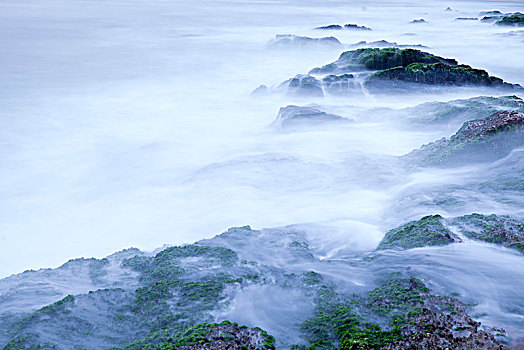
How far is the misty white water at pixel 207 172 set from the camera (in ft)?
14.8

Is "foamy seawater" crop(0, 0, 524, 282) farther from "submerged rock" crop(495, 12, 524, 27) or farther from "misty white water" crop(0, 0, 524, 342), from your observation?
"submerged rock" crop(495, 12, 524, 27)

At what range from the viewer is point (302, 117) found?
8.74 m

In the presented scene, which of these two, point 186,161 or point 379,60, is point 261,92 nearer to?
point 379,60

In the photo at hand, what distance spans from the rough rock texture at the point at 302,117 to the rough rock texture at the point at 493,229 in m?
5.13

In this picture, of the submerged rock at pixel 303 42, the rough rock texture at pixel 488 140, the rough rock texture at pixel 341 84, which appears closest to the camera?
the rough rock texture at pixel 488 140

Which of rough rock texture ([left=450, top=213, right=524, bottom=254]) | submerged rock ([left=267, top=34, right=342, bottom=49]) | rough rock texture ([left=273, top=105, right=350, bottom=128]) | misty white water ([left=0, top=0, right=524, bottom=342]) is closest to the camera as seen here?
rough rock texture ([left=450, top=213, right=524, bottom=254])

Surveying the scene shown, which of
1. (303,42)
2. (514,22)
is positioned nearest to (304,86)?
(303,42)

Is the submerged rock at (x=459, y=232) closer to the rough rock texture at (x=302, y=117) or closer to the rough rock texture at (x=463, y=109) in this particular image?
the rough rock texture at (x=463, y=109)

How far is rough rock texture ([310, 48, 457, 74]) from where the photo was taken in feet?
34.7

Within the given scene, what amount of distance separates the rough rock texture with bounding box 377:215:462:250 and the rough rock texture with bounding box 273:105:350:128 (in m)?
4.95

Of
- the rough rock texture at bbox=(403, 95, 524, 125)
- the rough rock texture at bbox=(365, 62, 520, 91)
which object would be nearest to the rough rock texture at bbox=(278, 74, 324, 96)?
the rough rock texture at bbox=(365, 62, 520, 91)

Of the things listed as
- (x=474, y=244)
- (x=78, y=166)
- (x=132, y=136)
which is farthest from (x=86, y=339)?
(x=132, y=136)

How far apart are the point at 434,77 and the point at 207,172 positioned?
6.17 m

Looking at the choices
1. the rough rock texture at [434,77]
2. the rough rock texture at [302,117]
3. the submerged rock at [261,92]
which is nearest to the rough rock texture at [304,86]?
the submerged rock at [261,92]
